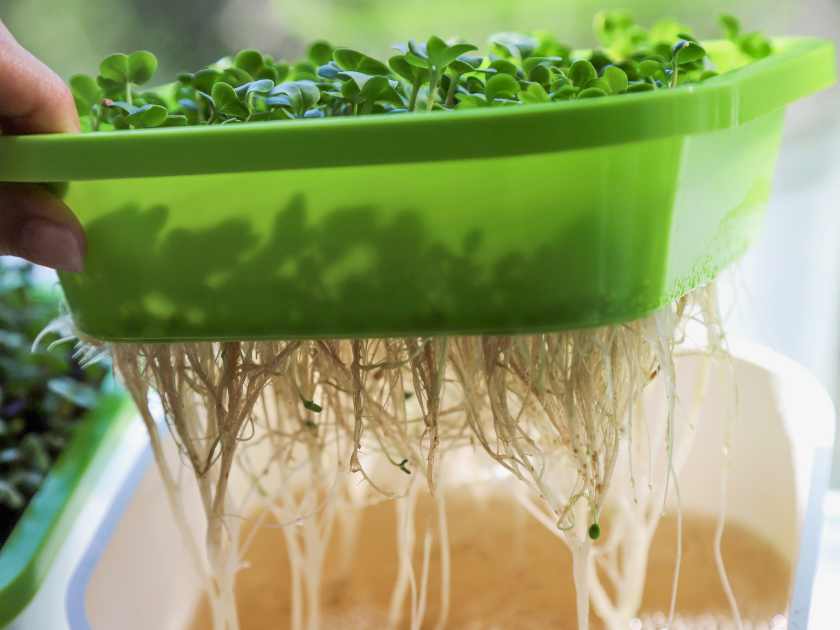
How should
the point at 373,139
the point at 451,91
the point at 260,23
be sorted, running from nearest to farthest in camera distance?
the point at 373,139 < the point at 451,91 < the point at 260,23

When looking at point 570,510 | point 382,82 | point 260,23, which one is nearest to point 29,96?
point 382,82

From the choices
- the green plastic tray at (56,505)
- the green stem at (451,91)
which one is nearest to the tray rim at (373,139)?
the green stem at (451,91)

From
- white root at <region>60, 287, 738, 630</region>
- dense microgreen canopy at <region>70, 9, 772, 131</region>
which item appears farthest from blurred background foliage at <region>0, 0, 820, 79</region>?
white root at <region>60, 287, 738, 630</region>

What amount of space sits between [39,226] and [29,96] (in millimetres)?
69

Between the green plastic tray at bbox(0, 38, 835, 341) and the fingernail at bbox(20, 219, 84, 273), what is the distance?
0.01 metres

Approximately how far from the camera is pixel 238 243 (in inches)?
15.4

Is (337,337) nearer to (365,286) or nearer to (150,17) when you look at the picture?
(365,286)

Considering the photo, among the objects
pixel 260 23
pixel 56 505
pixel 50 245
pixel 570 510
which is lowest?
pixel 56 505

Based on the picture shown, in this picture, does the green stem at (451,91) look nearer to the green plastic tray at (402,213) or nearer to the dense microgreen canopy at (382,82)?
the dense microgreen canopy at (382,82)

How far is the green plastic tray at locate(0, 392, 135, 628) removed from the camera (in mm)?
603

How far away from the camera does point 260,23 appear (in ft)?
4.12

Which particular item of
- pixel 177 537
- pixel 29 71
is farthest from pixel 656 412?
pixel 29 71

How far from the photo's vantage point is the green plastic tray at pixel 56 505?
1.98 ft

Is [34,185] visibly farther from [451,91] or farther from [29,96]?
[451,91]
